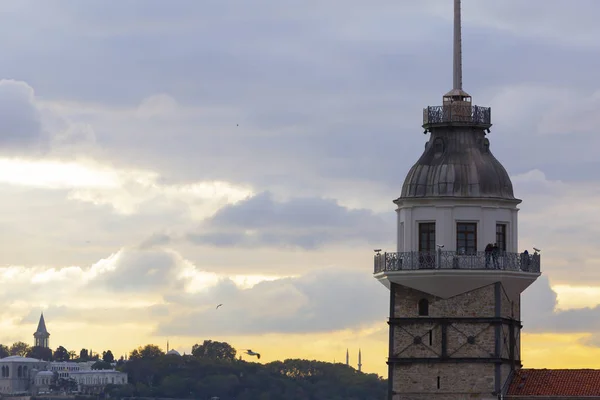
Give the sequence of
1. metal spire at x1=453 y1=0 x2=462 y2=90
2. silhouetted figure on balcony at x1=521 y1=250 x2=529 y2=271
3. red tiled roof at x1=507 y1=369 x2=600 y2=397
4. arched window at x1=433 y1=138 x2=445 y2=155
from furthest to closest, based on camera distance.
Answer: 1. metal spire at x1=453 y1=0 x2=462 y2=90
2. arched window at x1=433 y1=138 x2=445 y2=155
3. silhouetted figure on balcony at x1=521 y1=250 x2=529 y2=271
4. red tiled roof at x1=507 y1=369 x2=600 y2=397

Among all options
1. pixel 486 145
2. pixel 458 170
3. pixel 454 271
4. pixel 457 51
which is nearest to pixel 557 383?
pixel 454 271

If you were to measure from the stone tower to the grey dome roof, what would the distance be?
4 cm

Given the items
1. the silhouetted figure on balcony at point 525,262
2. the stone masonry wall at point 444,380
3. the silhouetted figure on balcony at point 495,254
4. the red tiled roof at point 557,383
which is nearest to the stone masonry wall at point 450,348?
the stone masonry wall at point 444,380

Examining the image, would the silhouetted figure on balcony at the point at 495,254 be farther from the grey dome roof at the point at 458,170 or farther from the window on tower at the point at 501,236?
the grey dome roof at the point at 458,170

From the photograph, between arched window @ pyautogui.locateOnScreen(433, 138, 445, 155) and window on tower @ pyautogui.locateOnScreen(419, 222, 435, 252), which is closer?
window on tower @ pyautogui.locateOnScreen(419, 222, 435, 252)

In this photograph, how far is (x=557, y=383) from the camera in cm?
7100

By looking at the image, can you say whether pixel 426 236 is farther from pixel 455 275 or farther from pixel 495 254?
pixel 495 254

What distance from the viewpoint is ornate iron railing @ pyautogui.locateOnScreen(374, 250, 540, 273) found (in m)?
71.8

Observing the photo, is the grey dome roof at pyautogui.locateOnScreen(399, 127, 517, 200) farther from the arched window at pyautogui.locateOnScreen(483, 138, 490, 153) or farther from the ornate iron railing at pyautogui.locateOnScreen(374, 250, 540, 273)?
the ornate iron railing at pyautogui.locateOnScreen(374, 250, 540, 273)

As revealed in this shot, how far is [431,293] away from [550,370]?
506 centimetres

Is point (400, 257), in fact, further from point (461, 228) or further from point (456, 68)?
point (456, 68)

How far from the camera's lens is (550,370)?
71.9 m

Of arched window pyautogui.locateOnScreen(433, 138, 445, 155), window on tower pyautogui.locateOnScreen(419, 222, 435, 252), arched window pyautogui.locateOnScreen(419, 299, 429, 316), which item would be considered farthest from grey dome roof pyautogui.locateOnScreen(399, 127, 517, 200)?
arched window pyautogui.locateOnScreen(419, 299, 429, 316)

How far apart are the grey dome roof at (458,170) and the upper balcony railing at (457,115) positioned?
35 cm
